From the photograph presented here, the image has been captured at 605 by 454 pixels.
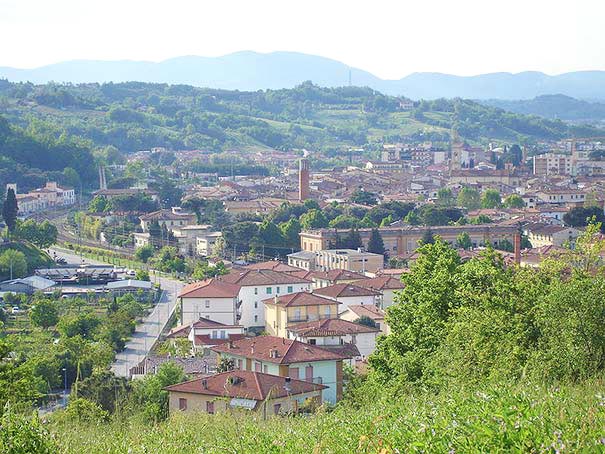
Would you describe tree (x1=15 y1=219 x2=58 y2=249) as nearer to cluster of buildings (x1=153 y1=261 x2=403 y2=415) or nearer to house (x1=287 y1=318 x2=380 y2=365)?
cluster of buildings (x1=153 y1=261 x2=403 y2=415)

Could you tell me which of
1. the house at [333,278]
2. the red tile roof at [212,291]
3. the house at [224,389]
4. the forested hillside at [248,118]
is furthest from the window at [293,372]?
the forested hillside at [248,118]

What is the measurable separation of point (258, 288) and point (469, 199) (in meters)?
23.9

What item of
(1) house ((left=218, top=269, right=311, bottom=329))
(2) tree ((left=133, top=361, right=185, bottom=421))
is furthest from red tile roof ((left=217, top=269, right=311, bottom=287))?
(2) tree ((left=133, top=361, right=185, bottom=421))

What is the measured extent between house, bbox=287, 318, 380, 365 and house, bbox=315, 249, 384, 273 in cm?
943

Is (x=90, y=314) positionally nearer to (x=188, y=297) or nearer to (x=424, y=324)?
(x=188, y=297)

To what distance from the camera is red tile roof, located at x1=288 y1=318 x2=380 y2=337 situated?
1714cm

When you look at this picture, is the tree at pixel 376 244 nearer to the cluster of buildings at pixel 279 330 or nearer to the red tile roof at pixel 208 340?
the cluster of buildings at pixel 279 330

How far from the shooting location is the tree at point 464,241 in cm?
3203

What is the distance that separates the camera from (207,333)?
1888 centimetres

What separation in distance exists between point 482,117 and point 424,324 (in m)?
A: 93.3

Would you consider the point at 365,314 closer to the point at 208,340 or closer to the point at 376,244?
the point at 208,340

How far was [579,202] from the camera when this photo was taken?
43875mm

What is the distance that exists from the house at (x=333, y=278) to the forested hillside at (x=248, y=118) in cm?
4500

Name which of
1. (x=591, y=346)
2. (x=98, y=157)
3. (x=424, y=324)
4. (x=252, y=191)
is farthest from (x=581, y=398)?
(x=98, y=157)
